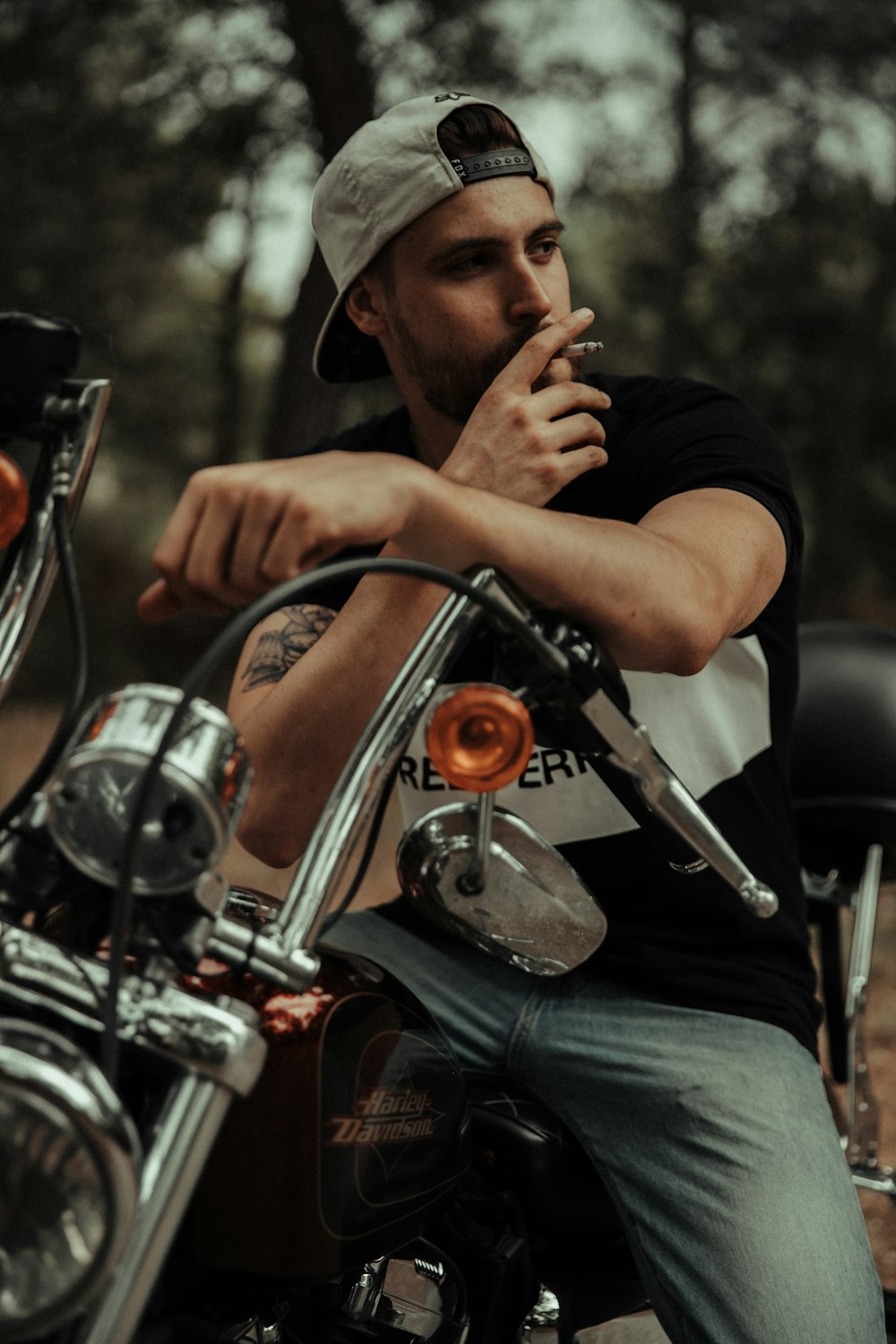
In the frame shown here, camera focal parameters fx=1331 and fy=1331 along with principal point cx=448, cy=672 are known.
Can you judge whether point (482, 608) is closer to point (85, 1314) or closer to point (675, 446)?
point (85, 1314)

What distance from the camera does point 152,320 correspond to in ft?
33.3

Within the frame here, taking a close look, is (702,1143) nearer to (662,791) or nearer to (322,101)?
(662,791)

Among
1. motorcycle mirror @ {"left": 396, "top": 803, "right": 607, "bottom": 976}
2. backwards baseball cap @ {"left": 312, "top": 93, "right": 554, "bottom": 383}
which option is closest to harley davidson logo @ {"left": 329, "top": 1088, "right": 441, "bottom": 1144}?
motorcycle mirror @ {"left": 396, "top": 803, "right": 607, "bottom": 976}

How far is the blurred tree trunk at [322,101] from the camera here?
17.7 ft

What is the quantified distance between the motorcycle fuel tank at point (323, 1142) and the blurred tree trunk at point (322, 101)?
4285mm

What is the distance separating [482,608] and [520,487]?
1.49 ft

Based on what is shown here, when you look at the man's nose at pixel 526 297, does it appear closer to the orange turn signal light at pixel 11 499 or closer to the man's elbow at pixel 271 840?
the man's elbow at pixel 271 840

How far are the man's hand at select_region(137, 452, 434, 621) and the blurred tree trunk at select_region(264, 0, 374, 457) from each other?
14.6 ft

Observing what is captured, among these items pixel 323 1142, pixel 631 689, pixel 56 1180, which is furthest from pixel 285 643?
pixel 56 1180

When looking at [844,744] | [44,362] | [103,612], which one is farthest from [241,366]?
[44,362]

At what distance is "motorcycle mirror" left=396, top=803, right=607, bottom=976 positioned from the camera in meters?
1.01

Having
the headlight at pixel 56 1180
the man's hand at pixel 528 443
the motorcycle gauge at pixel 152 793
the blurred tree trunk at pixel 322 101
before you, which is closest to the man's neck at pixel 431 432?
the man's hand at pixel 528 443

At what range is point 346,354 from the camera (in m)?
2.43

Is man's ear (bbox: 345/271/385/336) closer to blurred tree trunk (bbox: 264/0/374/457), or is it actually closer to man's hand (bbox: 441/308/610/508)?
man's hand (bbox: 441/308/610/508)
